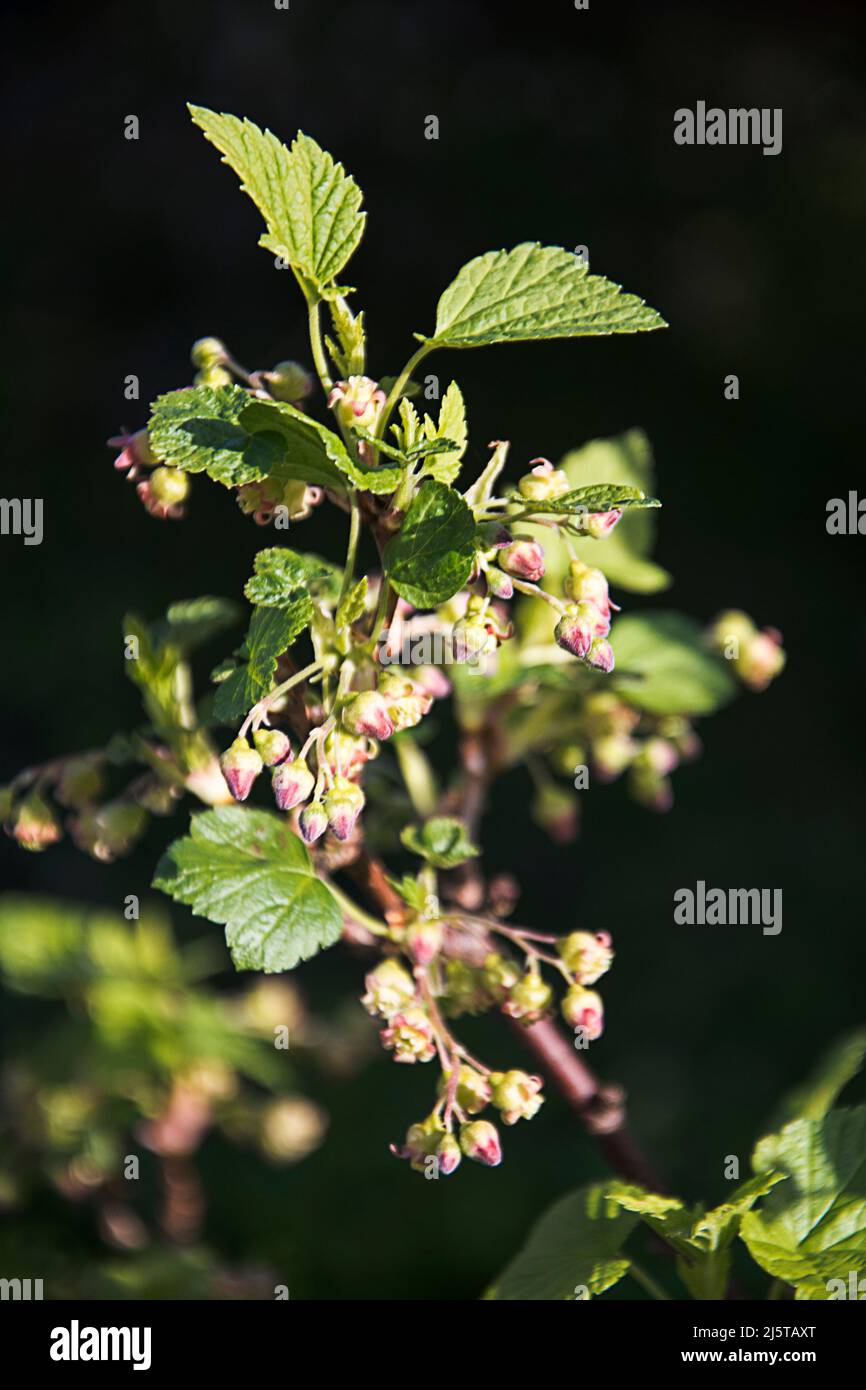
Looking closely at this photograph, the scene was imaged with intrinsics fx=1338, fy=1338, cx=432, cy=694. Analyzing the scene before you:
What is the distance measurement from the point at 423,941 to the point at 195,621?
31 cm

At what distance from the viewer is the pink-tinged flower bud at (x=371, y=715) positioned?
0.80 m

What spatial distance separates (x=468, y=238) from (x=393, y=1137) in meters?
2.70

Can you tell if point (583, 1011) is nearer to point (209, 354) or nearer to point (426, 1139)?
point (426, 1139)

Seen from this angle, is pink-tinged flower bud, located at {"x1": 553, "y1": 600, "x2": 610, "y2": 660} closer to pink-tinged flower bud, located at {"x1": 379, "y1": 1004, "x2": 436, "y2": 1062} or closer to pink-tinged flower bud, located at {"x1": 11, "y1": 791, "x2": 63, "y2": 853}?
pink-tinged flower bud, located at {"x1": 379, "y1": 1004, "x2": 436, "y2": 1062}

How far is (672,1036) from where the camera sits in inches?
99.0

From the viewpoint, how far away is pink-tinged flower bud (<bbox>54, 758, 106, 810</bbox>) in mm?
1004

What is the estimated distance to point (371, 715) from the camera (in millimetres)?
802

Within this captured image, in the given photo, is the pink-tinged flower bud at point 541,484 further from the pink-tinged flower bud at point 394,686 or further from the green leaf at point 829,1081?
the green leaf at point 829,1081

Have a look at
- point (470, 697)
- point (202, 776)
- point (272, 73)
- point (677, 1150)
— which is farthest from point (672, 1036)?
point (272, 73)

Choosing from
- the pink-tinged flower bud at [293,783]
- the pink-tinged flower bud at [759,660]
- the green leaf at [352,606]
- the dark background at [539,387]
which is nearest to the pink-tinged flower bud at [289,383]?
the green leaf at [352,606]

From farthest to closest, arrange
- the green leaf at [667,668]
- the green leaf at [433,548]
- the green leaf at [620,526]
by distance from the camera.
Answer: the green leaf at [620,526] → the green leaf at [667,668] → the green leaf at [433,548]

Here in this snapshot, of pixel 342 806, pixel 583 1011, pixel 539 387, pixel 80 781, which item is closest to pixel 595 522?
pixel 342 806

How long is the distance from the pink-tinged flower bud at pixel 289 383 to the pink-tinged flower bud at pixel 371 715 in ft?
0.72

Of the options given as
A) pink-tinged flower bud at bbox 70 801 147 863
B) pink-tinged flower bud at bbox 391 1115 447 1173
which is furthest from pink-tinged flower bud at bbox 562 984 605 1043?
pink-tinged flower bud at bbox 70 801 147 863
